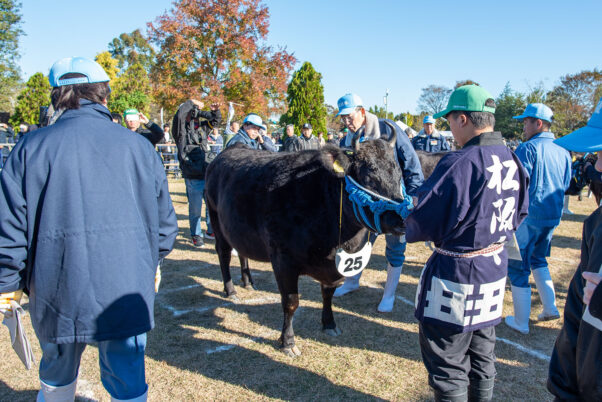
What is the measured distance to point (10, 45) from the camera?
31797 mm

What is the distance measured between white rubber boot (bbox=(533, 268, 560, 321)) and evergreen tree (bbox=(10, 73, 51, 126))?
29.0m

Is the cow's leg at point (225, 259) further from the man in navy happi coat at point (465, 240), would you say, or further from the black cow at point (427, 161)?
the black cow at point (427, 161)

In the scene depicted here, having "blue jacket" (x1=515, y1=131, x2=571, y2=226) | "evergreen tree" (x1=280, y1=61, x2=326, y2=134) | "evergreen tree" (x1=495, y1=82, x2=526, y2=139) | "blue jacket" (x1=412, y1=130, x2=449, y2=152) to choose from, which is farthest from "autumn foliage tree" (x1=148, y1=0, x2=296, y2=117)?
"evergreen tree" (x1=495, y1=82, x2=526, y2=139)

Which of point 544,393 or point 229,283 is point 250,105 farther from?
→ point 544,393

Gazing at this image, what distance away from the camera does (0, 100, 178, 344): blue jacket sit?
1.82 meters

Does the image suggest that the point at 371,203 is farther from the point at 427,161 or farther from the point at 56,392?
the point at 427,161

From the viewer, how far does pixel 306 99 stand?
23.5m

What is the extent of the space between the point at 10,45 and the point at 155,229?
40526mm

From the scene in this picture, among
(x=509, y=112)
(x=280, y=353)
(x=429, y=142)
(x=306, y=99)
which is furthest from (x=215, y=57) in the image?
(x=509, y=112)

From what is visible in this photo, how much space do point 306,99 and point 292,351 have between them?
70.0 feet

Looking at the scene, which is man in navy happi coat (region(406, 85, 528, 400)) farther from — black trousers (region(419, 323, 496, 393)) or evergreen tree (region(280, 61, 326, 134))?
evergreen tree (region(280, 61, 326, 134))

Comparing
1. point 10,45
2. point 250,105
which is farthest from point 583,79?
point 10,45

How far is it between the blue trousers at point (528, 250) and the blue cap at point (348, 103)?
2.29 meters

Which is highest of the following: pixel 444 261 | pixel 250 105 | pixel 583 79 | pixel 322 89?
pixel 583 79
